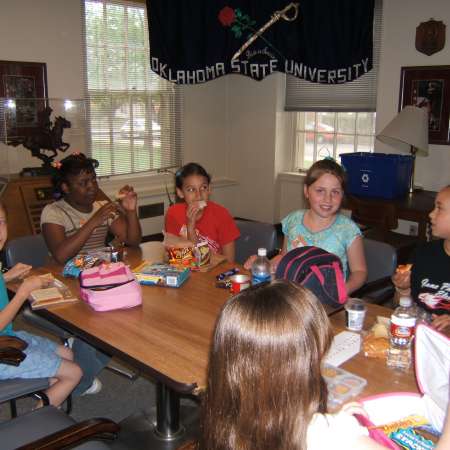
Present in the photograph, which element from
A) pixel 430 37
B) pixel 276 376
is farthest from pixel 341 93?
pixel 276 376

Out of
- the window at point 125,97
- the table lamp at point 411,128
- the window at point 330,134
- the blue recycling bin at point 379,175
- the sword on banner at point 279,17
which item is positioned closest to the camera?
the blue recycling bin at point 379,175

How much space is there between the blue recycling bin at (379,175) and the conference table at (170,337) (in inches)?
84.4

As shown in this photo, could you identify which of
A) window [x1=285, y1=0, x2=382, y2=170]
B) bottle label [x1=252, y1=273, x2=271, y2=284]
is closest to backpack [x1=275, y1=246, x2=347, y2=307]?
bottle label [x1=252, y1=273, x2=271, y2=284]

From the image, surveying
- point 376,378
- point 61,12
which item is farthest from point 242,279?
point 61,12

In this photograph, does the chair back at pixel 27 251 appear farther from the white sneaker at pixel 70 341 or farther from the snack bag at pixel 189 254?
the snack bag at pixel 189 254

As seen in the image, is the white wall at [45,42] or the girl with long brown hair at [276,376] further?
the white wall at [45,42]

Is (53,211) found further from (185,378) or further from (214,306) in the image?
(185,378)

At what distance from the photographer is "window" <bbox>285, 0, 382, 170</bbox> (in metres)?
5.11

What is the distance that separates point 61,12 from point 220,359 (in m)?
4.57

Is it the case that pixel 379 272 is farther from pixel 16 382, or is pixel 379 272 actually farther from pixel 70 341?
pixel 16 382

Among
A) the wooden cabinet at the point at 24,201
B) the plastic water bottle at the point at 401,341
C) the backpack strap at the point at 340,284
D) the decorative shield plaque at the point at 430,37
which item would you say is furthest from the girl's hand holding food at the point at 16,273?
the decorative shield plaque at the point at 430,37

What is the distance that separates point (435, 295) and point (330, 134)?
3.75 m

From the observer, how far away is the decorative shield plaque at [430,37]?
14.1 feet

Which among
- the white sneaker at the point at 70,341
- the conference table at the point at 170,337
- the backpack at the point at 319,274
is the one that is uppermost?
the backpack at the point at 319,274
